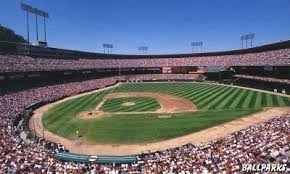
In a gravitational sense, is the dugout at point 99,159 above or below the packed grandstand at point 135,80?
below

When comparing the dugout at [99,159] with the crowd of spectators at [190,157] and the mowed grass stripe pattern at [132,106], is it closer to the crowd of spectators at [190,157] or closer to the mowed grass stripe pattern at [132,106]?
the crowd of spectators at [190,157]

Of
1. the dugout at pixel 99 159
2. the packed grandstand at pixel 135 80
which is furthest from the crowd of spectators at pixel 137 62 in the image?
the dugout at pixel 99 159

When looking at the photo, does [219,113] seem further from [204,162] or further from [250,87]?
[250,87]

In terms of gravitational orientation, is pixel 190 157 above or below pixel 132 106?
above

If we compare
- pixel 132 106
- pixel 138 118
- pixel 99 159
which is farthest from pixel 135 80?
pixel 99 159

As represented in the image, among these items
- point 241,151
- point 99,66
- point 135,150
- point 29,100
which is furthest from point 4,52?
point 241,151

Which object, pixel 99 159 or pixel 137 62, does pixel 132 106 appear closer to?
pixel 99 159
